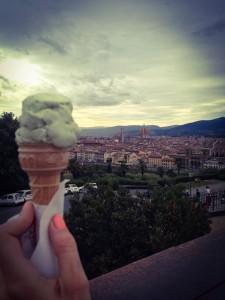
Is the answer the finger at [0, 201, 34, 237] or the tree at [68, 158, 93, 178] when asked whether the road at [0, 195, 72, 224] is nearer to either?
the tree at [68, 158, 93, 178]

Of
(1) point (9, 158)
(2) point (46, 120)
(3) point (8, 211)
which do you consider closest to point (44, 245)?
(2) point (46, 120)

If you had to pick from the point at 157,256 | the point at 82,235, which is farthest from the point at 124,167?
the point at 157,256

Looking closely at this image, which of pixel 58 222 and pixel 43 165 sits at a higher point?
pixel 43 165

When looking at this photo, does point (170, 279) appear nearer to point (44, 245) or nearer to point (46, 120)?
point (44, 245)

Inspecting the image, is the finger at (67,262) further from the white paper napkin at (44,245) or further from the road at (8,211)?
the road at (8,211)

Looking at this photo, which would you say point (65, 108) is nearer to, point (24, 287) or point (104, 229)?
point (24, 287)

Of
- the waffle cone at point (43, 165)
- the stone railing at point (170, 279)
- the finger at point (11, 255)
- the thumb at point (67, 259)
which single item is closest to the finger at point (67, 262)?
the thumb at point (67, 259)
